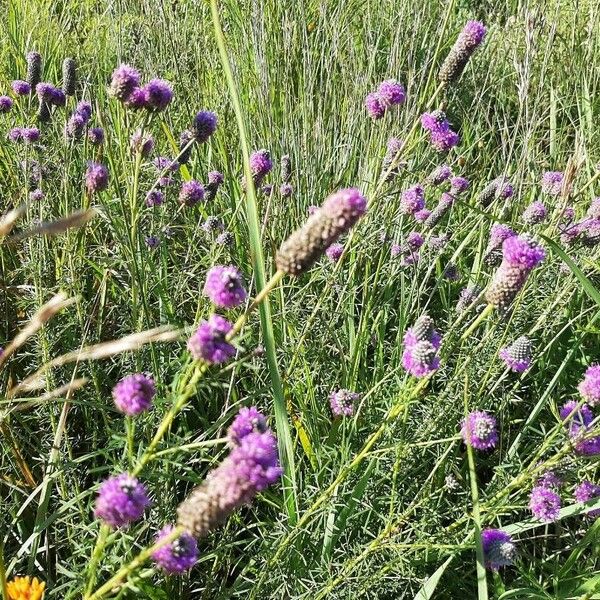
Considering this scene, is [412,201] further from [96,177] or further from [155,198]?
[96,177]

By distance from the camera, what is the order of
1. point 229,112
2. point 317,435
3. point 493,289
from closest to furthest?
1. point 493,289
2. point 317,435
3. point 229,112

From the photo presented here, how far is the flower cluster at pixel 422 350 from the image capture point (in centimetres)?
122

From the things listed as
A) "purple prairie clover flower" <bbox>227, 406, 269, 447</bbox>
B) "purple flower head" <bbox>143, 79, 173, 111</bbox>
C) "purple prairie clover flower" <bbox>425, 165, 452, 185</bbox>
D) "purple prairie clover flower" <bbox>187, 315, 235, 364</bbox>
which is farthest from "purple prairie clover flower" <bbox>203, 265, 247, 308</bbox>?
"purple prairie clover flower" <bbox>425, 165, 452, 185</bbox>

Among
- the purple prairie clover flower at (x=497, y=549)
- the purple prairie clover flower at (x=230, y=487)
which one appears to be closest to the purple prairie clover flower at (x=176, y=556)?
the purple prairie clover flower at (x=230, y=487)

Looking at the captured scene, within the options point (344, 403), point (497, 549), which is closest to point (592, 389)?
point (497, 549)

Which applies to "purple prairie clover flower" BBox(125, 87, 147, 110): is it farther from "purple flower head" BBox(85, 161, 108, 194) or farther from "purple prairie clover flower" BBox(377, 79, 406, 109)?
"purple prairie clover flower" BBox(377, 79, 406, 109)

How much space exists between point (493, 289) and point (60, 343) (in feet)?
4.06

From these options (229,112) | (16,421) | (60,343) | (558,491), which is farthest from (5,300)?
(558,491)

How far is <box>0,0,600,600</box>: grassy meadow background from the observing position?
1.42 m

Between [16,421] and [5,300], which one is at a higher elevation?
[5,300]

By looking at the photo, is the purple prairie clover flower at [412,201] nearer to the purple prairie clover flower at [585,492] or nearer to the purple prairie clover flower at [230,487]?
the purple prairie clover flower at [585,492]

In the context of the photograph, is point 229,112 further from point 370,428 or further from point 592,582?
point 592,582

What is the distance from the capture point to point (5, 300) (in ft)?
6.41

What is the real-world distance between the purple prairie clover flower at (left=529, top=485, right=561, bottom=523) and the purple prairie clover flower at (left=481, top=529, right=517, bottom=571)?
8 cm
